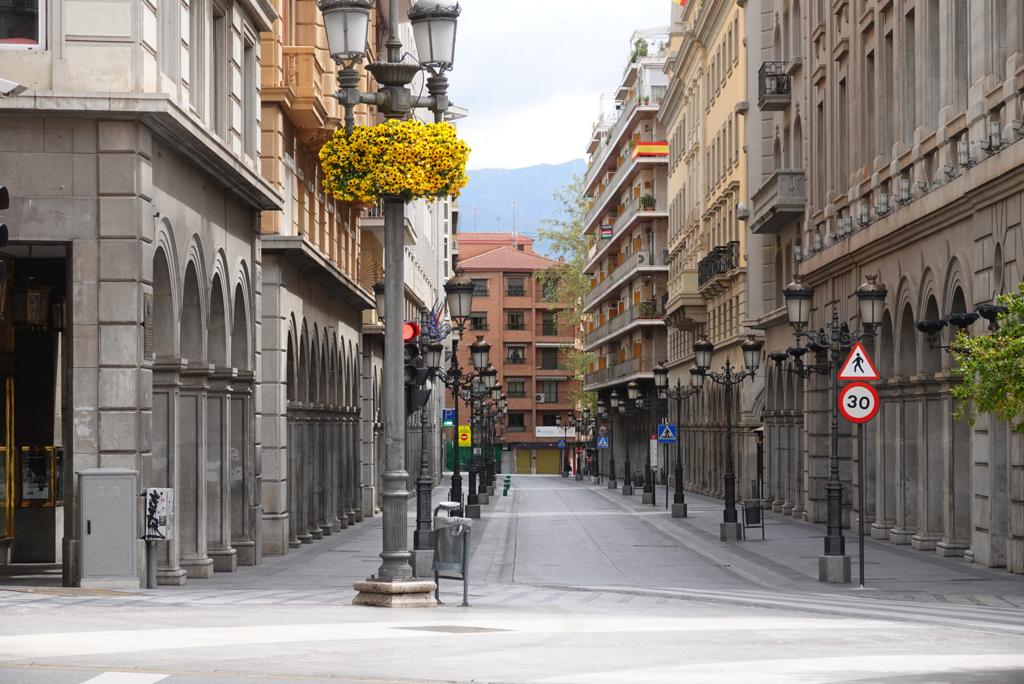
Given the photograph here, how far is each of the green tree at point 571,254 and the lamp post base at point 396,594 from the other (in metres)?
113

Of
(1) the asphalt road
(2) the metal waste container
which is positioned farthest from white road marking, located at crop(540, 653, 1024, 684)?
(2) the metal waste container

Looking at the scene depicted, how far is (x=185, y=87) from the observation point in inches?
985

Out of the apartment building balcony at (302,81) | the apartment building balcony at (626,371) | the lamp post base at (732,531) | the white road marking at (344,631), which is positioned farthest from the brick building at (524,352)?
the white road marking at (344,631)

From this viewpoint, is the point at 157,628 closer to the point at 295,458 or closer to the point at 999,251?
the point at 999,251

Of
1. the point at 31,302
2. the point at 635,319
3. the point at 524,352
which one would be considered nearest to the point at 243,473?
the point at 31,302

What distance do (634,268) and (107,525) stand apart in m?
83.0

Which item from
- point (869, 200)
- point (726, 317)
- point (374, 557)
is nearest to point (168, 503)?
point (374, 557)

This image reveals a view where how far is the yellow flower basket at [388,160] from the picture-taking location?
19234 mm

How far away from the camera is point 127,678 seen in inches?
471

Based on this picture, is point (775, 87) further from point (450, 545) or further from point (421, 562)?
point (450, 545)

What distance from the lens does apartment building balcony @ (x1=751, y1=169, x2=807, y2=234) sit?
50625mm

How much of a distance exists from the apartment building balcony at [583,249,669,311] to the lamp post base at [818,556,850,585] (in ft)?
240

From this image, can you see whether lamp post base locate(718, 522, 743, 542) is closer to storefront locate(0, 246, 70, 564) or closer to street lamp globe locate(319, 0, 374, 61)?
storefront locate(0, 246, 70, 564)

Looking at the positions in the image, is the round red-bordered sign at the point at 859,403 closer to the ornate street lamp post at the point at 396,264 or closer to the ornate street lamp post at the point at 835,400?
the ornate street lamp post at the point at 835,400
